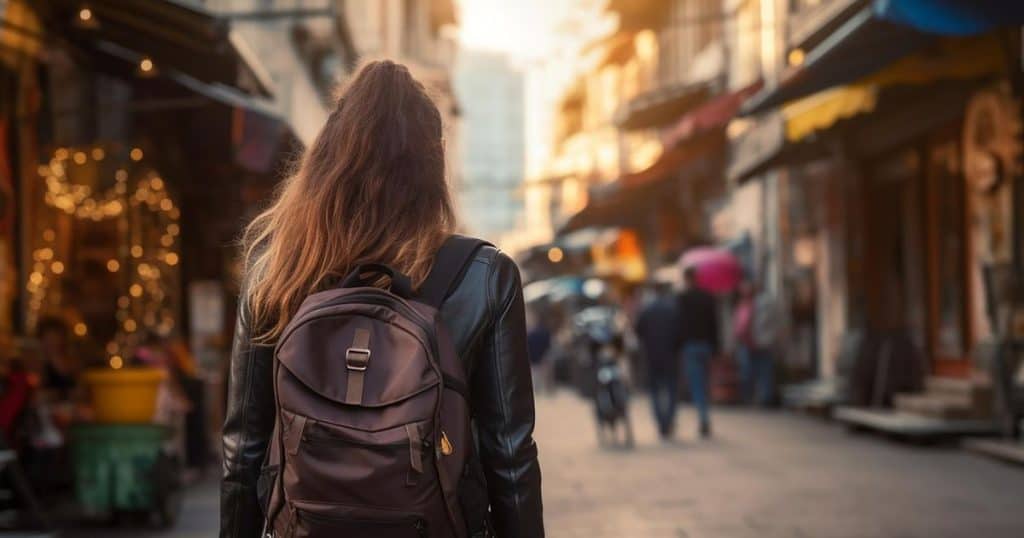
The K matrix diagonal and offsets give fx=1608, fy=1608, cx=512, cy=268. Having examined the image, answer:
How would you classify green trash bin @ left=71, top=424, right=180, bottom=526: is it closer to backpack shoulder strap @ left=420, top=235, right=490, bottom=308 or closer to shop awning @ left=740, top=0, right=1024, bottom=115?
shop awning @ left=740, top=0, right=1024, bottom=115

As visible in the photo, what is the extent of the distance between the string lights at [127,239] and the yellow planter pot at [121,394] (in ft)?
12.4

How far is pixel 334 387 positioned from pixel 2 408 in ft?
24.4

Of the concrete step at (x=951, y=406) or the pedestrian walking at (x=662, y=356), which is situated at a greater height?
the pedestrian walking at (x=662, y=356)

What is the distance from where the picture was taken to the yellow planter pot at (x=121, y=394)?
9422mm

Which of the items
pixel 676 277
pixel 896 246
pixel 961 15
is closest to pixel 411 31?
pixel 676 277

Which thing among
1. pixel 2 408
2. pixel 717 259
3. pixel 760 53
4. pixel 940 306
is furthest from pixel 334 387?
pixel 760 53

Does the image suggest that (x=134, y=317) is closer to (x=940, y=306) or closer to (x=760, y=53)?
(x=940, y=306)

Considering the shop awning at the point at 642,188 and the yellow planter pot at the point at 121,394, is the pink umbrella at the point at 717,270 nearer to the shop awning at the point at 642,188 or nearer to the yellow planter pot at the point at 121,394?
the shop awning at the point at 642,188

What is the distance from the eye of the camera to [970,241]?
17016 mm

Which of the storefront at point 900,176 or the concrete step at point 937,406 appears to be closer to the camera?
the storefront at point 900,176

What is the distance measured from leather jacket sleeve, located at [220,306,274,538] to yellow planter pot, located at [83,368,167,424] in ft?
22.0

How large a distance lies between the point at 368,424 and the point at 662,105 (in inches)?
1091

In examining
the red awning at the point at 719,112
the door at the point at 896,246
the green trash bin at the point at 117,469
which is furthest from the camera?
the red awning at the point at 719,112

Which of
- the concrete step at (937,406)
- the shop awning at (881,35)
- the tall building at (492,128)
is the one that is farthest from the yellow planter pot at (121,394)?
the tall building at (492,128)
